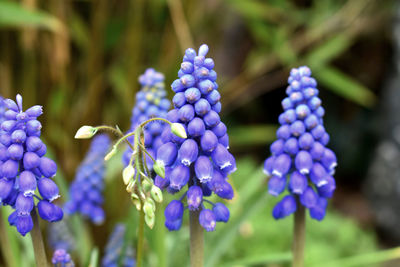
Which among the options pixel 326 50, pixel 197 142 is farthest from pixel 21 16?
pixel 326 50

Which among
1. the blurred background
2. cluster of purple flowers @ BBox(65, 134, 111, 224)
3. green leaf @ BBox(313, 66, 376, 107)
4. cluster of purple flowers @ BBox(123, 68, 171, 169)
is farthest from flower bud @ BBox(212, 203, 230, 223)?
green leaf @ BBox(313, 66, 376, 107)

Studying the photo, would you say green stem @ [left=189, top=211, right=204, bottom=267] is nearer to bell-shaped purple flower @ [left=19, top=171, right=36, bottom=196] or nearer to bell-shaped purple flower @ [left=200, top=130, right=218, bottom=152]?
bell-shaped purple flower @ [left=200, top=130, right=218, bottom=152]

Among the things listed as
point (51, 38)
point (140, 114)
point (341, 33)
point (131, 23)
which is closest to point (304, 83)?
point (140, 114)

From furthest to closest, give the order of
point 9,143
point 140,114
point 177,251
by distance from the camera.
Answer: point 177,251
point 140,114
point 9,143

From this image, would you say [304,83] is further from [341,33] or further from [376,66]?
[376,66]

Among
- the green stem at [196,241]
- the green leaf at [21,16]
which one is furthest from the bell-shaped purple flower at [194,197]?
the green leaf at [21,16]

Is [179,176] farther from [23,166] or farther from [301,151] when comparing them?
[301,151]

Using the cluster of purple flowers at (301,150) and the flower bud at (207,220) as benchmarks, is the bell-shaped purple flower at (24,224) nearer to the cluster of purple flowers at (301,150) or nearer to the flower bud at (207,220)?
the flower bud at (207,220)
